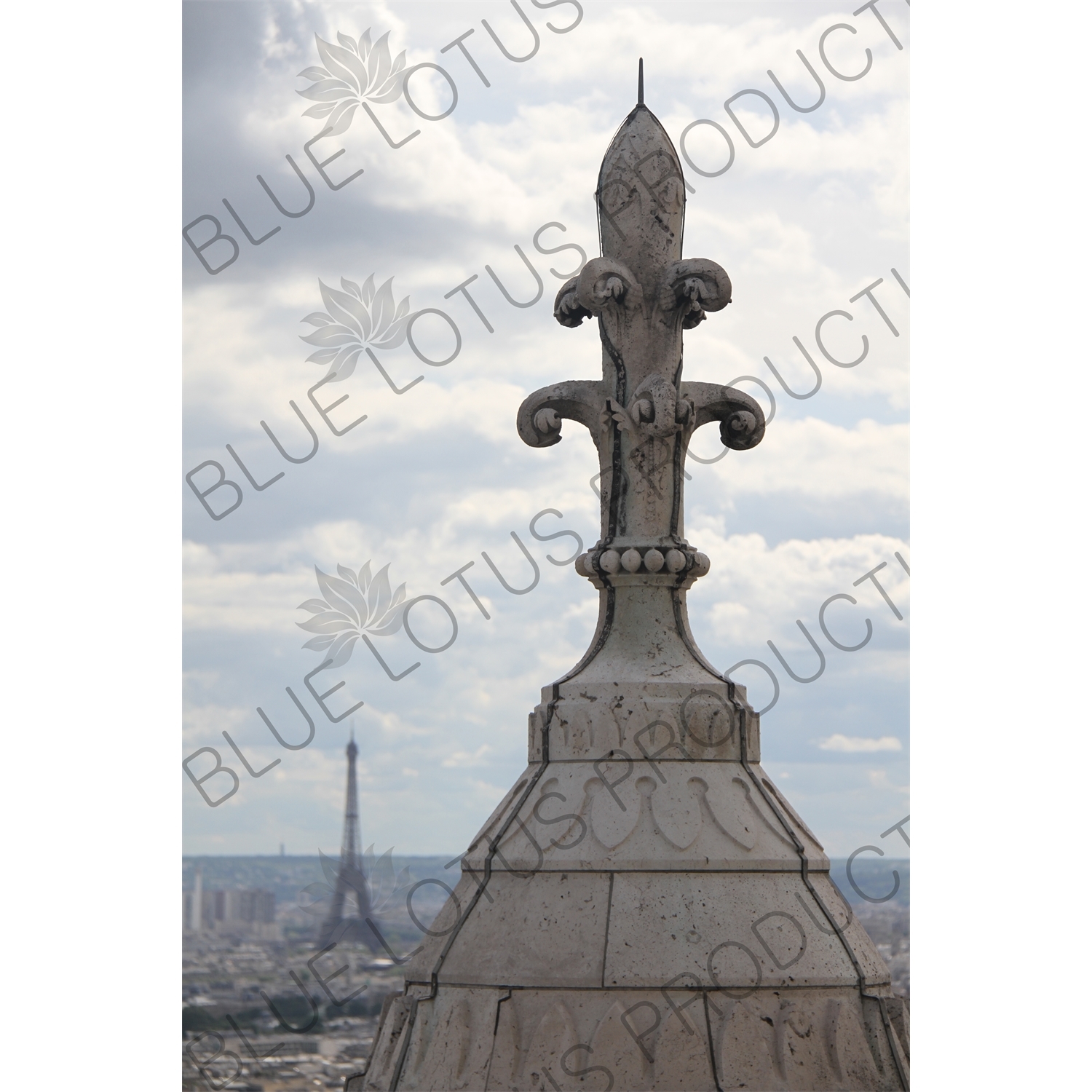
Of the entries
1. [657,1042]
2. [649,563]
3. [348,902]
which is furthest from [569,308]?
[657,1042]

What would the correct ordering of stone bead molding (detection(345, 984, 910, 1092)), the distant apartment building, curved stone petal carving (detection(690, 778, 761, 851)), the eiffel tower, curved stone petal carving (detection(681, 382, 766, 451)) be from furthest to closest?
the distant apartment building → curved stone petal carving (detection(681, 382, 766, 451)) → the eiffel tower → curved stone petal carving (detection(690, 778, 761, 851)) → stone bead molding (detection(345, 984, 910, 1092))

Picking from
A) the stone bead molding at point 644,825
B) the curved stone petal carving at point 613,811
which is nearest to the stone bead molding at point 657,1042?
the stone bead molding at point 644,825

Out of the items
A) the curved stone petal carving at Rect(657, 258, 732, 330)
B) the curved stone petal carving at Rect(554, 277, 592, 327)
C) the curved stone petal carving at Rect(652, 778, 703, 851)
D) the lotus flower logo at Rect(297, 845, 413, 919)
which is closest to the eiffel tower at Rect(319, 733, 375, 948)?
the lotus flower logo at Rect(297, 845, 413, 919)

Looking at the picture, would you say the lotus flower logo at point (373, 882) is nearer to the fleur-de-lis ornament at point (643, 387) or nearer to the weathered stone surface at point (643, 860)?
the weathered stone surface at point (643, 860)

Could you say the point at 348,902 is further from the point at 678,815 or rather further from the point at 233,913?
the point at 233,913

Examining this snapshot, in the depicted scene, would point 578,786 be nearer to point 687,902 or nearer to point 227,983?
point 687,902

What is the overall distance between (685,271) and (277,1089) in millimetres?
5991

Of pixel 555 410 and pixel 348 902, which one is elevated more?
pixel 555 410

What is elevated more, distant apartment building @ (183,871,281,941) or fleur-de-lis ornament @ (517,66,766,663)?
fleur-de-lis ornament @ (517,66,766,663)

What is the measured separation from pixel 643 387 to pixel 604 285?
64cm

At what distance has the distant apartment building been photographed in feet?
33.5

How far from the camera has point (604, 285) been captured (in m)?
7.86

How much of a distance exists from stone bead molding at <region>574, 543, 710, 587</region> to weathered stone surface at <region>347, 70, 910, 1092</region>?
0.01 m

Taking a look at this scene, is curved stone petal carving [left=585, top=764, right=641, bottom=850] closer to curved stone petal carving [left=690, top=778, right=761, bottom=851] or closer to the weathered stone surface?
the weathered stone surface
